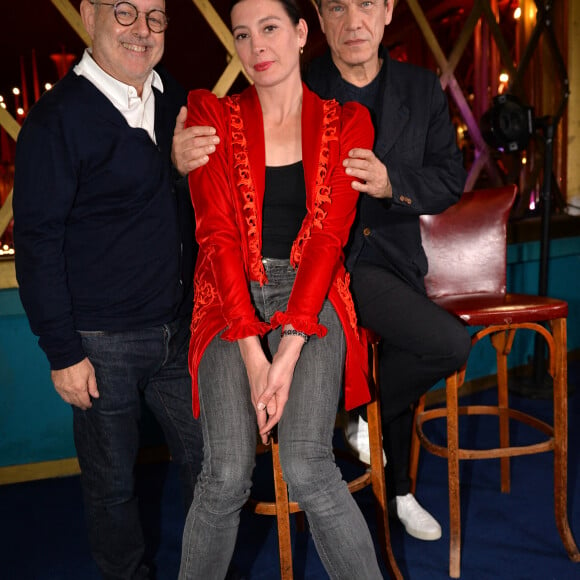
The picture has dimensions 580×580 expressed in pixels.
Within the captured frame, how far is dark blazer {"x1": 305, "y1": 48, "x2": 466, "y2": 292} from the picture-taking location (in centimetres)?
151

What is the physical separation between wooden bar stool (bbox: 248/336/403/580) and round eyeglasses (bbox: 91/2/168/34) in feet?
2.67

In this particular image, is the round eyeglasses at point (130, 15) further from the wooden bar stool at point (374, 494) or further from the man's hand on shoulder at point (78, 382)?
the wooden bar stool at point (374, 494)

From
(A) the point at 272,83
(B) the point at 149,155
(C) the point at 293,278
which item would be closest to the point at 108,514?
(C) the point at 293,278

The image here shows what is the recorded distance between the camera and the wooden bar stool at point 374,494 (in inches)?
49.4

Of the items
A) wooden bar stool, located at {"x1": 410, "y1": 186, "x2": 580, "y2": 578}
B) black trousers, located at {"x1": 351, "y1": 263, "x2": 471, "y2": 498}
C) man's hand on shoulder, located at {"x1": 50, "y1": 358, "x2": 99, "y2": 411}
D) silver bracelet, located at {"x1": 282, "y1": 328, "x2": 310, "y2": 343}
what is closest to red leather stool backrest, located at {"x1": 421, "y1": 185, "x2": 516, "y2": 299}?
wooden bar stool, located at {"x1": 410, "y1": 186, "x2": 580, "y2": 578}

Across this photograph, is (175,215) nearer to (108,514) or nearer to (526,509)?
(108,514)

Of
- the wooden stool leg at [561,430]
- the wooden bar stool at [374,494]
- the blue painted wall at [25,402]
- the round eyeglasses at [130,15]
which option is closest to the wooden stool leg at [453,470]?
the wooden bar stool at [374,494]

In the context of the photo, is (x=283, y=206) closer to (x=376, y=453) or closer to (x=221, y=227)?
(x=221, y=227)

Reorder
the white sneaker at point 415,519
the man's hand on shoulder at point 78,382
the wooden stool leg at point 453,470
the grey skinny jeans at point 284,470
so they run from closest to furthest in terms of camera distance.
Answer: the grey skinny jeans at point 284,470 < the man's hand on shoulder at point 78,382 < the wooden stool leg at point 453,470 < the white sneaker at point 415,519

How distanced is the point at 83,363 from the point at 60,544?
788mm

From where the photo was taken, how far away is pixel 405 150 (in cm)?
153

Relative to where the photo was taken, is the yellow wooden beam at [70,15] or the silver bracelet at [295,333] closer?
the silver bracelet at [295,333]

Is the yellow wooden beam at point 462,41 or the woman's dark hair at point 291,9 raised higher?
the yellow wooden beam at point 462,41

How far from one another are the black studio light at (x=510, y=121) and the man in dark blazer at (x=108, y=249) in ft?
5.33
